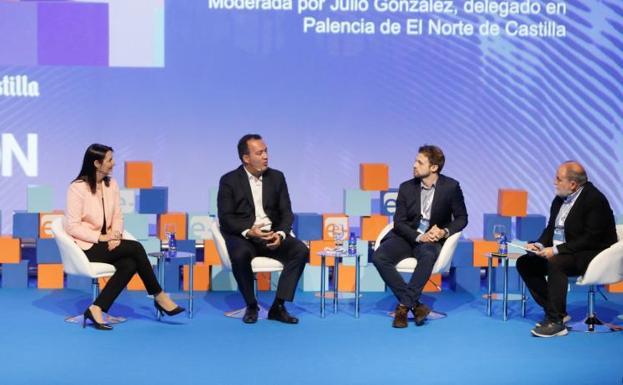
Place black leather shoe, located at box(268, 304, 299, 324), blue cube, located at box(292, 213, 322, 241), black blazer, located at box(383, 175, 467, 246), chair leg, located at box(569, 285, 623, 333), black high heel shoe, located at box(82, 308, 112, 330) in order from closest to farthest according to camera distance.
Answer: black high heel shoe, located at box(82, 308, 112, 330)
chair leg, located at box(569, 285, 623, 333)
black leather shoe, located at box(268, 304, 299, 324)
black blazer, located at box(383, 175, 467, 246)
blue cube, located at box(292, 213, 322, 241)

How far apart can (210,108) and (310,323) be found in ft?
7.86

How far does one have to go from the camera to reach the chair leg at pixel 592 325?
22.4 feet

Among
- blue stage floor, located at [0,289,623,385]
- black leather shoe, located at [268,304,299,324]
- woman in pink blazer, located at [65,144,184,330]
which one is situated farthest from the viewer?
black leather shoe, located at [268,304,299,324]

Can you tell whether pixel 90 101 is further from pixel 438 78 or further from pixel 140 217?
pixel 438 78

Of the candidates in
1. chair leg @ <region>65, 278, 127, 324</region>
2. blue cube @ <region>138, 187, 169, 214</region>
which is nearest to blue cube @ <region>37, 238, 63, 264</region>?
blue cube @ <region>138, 187, 169, 214</region>

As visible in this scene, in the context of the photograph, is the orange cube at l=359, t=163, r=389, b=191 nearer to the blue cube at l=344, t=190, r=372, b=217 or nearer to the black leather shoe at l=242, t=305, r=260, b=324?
the blue cube at l=344, t=190, r=372, b=217

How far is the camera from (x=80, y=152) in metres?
8.61

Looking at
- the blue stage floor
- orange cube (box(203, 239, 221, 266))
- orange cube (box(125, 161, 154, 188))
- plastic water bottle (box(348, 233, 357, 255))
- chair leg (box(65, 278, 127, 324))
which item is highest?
orange cube (box(125, 161, 154, 188))

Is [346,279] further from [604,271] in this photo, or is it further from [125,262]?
[604,271]

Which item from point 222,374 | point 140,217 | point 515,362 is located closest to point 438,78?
point 140,217

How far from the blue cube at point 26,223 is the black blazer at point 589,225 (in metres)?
3.82

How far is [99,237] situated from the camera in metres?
6.77

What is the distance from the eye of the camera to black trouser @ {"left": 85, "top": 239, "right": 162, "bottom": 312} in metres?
6.68

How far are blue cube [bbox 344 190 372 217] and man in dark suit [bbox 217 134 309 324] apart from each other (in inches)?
38.5
